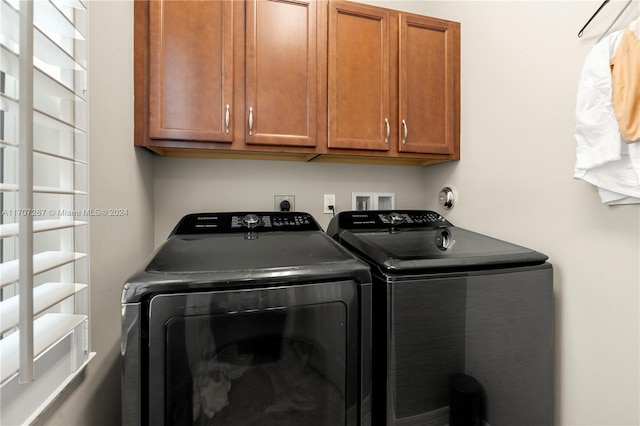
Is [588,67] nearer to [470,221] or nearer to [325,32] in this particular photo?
[470,221]

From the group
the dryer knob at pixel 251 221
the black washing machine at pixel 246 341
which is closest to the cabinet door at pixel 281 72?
the dryer knob at pixel 251 221

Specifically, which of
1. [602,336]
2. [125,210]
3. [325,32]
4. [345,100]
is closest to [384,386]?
[602,336]

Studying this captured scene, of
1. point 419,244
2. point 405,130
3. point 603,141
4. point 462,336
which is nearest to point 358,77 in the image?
point 405,130

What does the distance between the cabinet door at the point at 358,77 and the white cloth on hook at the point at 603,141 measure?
796mm

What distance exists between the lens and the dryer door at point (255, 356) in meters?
0.76

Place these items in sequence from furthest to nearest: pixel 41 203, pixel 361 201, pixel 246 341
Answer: pixel 361 201
pixel 246 341
pixel 41 203

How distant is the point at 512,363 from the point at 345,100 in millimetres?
1329

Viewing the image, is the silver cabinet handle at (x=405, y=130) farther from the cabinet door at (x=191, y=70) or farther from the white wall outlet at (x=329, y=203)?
the cabinet door at (x=191, y=70)

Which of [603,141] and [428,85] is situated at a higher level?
[428,85]

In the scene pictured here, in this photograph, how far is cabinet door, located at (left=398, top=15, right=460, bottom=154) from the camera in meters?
1.55

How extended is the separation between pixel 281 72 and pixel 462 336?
1.36 m

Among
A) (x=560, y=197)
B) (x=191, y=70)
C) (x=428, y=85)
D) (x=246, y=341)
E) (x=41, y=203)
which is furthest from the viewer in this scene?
(x=428, y=85)

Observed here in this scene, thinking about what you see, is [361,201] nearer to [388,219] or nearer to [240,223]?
[388,219]

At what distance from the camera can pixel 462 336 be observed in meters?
0.97
